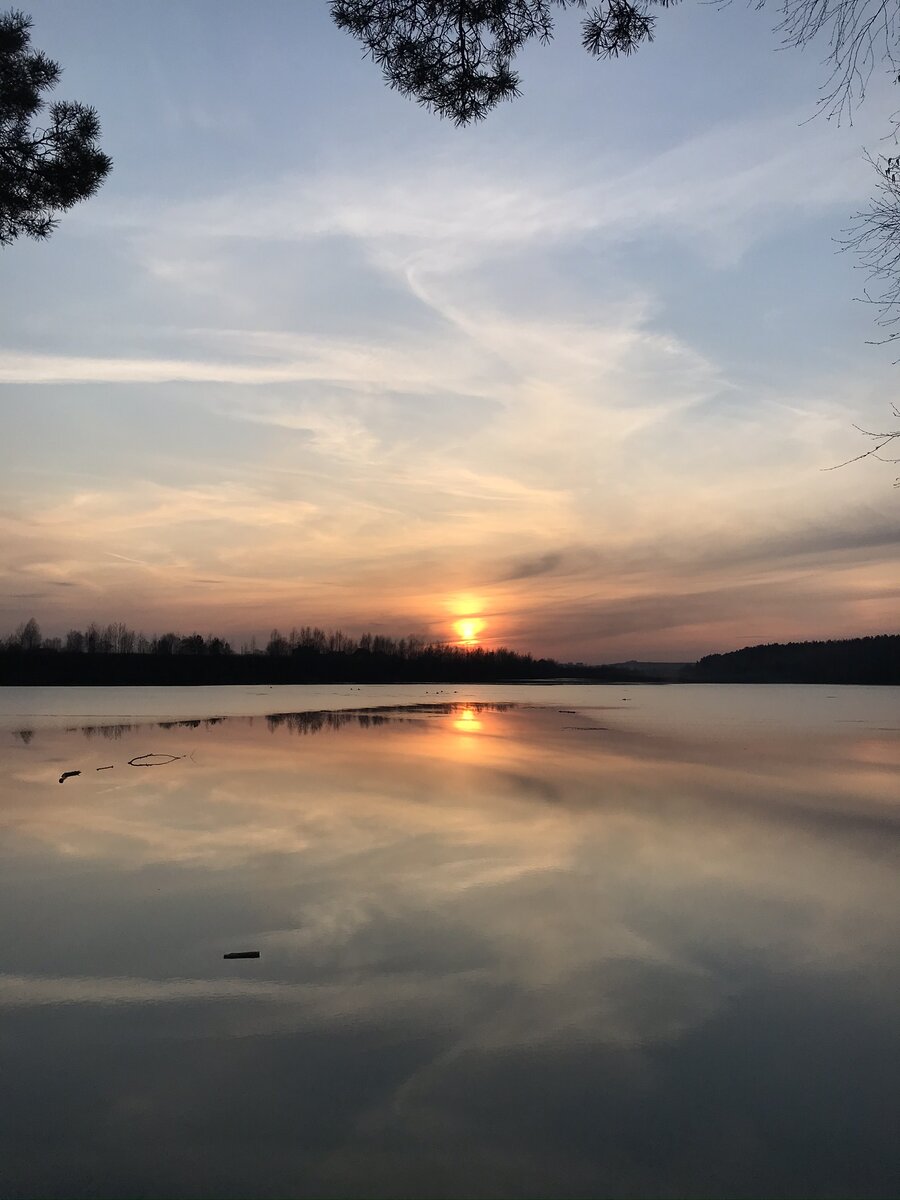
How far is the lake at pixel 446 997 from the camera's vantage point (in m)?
3.67

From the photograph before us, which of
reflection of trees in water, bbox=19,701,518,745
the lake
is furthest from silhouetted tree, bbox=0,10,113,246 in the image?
reflection of trees in water, bbox=19,701,518,745

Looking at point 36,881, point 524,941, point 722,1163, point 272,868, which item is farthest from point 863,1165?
point 36,881

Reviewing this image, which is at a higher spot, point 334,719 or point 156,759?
point 334,719

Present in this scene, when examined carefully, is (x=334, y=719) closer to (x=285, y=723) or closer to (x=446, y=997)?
(x=285, y=723)

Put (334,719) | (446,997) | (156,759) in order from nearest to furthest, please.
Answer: (446,997) → (156,759) → (334,719)

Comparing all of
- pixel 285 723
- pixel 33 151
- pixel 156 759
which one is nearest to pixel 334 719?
pixel 285 723

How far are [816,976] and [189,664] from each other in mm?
93779

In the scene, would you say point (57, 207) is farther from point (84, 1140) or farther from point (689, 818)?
point (689, 818)

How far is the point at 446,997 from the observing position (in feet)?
17.4

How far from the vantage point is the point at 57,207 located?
6.62 metres

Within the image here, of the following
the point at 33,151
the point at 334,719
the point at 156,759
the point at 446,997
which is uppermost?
the point at 33,151

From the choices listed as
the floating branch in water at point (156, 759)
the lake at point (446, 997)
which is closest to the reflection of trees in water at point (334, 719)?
the floating branch in water at point (156, 759)

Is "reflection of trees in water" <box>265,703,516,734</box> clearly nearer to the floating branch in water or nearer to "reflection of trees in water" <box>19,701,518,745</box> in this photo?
"reflection of trees in water" <box>19,701,518,745</box>

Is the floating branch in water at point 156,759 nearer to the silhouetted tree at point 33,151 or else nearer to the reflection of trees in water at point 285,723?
the reflection of trees in water at point 285,723
